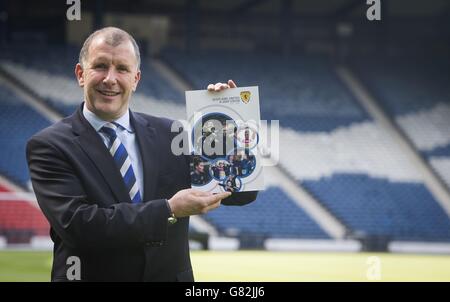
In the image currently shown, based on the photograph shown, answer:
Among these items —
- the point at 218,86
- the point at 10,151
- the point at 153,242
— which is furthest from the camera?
the point at 10,151

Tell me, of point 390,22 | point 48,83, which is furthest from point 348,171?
point 48,83

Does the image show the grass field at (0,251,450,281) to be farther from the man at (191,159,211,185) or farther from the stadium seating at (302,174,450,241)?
the man at (191,159,211,185)

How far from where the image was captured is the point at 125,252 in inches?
122

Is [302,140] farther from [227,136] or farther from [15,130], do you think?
[227,136]

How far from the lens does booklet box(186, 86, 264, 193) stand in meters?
3.25

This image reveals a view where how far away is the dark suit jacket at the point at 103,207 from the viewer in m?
2.94

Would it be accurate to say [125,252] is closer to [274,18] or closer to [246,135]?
[246,135]

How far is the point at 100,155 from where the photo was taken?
3107mm

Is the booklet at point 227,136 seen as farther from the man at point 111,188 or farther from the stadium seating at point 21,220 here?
the stadium seating at point 21,220

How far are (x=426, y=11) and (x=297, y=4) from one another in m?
4.62

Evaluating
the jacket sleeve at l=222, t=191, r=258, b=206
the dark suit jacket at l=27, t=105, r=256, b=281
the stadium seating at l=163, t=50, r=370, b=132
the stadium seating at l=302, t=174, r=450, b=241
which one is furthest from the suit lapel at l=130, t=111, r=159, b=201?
the stadium seating at l=163, t=50, r=370, b=132

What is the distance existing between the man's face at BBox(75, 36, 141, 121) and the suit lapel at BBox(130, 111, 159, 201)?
13cm

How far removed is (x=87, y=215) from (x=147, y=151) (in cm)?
39

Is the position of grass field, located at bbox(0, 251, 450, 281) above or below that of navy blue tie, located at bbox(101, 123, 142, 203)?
above
